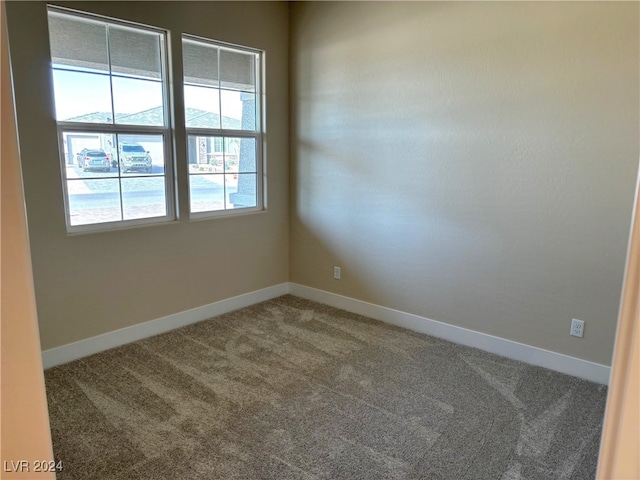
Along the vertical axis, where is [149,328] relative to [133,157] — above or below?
below

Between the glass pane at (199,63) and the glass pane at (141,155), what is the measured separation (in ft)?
1.89

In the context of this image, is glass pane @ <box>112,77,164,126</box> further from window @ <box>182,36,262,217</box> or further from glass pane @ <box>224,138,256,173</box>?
glass pane @ <box>224,138,256,173</box>

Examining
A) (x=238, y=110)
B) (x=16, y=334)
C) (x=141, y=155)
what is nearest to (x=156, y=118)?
(x=141, y=155)

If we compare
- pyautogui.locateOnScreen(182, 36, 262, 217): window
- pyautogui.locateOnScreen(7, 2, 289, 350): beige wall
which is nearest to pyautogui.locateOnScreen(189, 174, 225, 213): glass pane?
pyautogui.locateOnScreen(182, 36, 262, 217): window

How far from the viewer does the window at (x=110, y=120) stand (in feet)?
9.34

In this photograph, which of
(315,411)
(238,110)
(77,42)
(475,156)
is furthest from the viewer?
(238,110)

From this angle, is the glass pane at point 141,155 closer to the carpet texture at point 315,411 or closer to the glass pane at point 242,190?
the glass pane at point 242,190

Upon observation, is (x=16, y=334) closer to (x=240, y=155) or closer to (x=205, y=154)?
(x=205, y=154)

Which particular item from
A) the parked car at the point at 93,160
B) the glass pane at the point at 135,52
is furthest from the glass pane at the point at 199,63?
the parked car at the point at 93,160

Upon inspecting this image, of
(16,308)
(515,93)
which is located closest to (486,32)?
(515,93)

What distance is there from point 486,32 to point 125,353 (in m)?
3.39

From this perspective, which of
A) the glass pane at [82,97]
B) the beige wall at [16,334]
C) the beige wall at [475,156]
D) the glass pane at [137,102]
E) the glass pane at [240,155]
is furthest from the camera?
the glass pane at [240,155]

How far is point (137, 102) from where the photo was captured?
319cm

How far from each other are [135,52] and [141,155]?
0.73 metres
